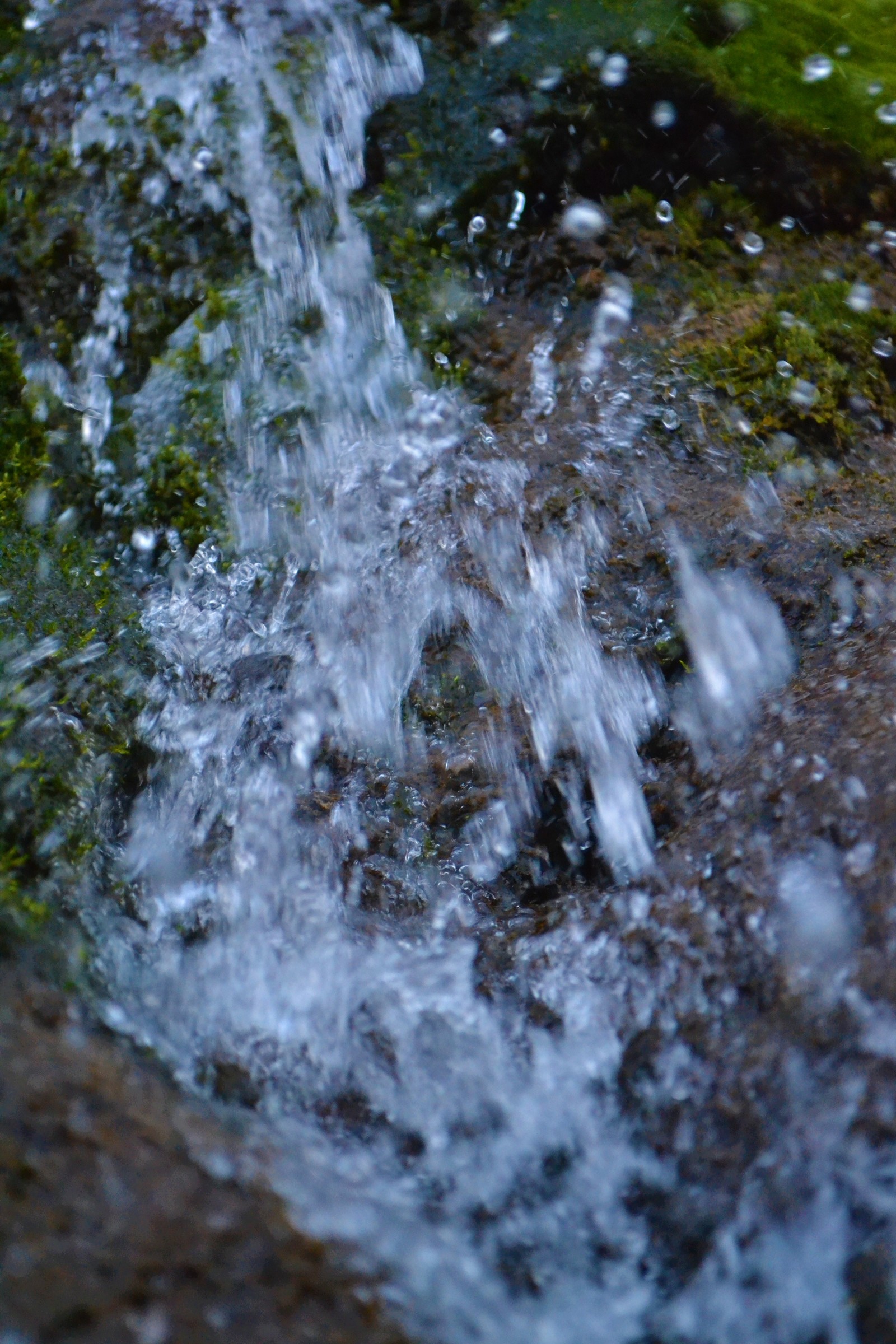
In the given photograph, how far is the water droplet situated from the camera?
339cm

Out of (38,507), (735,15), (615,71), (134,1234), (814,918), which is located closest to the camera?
(134,1234)

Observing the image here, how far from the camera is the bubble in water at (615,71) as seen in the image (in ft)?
11.1

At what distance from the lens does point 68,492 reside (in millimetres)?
3125

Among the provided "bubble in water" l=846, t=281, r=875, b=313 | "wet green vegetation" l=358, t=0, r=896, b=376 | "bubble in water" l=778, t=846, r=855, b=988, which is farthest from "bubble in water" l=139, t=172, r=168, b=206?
"bubble in water" l=778, t=846, r=855, b=988

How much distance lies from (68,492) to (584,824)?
185 centimetres

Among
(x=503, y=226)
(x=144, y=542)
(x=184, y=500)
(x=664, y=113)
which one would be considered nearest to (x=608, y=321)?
(x=503, y=226)

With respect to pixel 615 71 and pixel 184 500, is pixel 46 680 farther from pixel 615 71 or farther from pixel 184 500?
pixel 615 71

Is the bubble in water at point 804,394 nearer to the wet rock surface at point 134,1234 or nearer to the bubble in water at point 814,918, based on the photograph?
the bubble in water at point 814,918

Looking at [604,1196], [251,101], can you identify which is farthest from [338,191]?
[604,1196]

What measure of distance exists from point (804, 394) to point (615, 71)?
51.3 inches

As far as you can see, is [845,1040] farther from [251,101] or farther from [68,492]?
[251,101]

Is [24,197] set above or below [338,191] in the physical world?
above

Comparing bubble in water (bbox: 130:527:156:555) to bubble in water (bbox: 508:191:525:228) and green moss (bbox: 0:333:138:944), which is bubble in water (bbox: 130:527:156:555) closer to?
green moss (bbox: 0:333:138:944)

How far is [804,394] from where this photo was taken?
3.09 m
